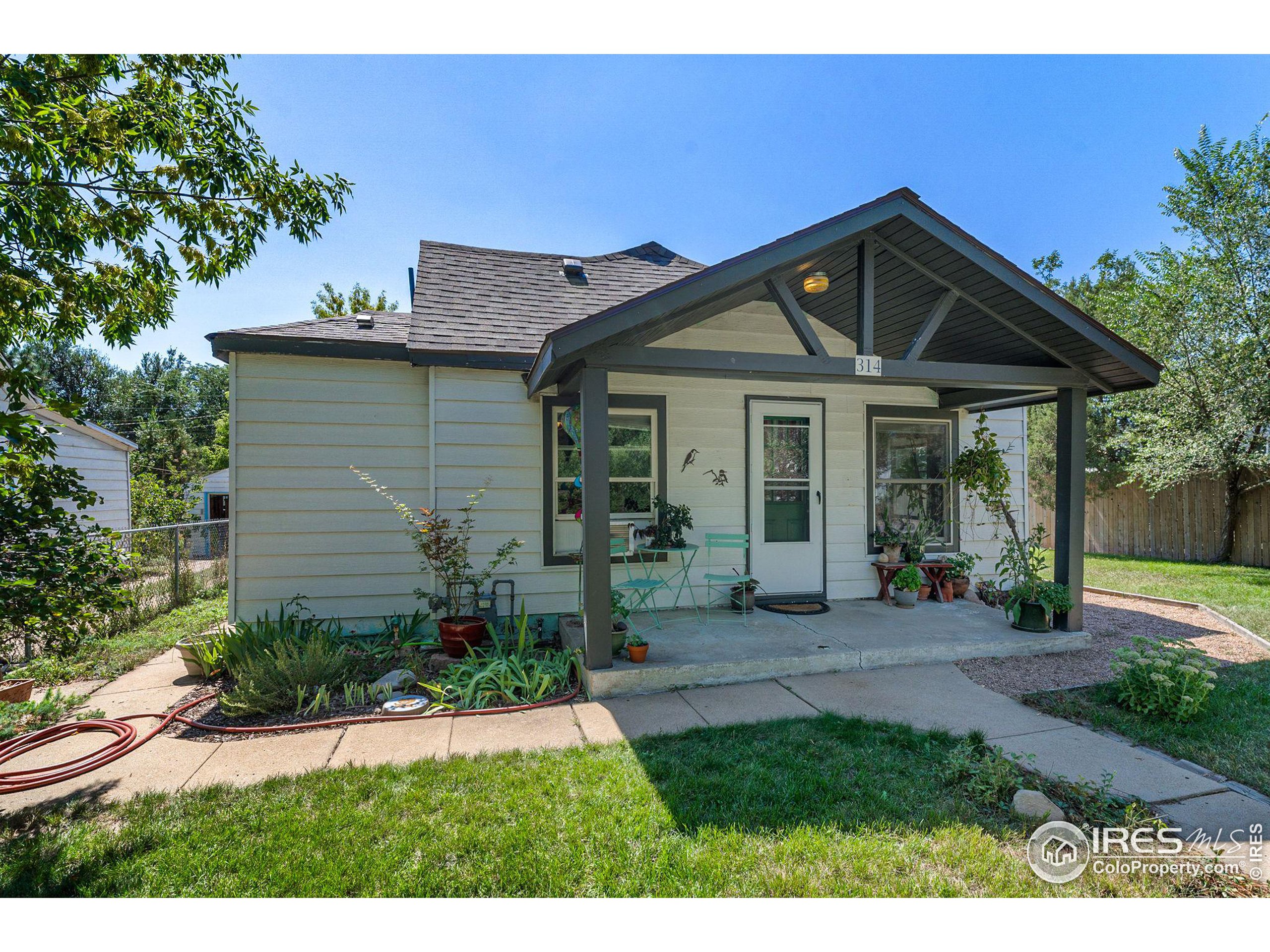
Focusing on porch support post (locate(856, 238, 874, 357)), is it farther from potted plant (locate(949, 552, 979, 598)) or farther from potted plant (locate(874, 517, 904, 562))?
potted plant (locate(949, 552, 979, 598))

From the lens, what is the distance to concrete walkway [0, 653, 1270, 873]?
2883 mm

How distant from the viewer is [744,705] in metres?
3.98

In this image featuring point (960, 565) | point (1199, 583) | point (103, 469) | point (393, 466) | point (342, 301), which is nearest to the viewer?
point (393, 466)

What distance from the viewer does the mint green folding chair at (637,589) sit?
5121 mm

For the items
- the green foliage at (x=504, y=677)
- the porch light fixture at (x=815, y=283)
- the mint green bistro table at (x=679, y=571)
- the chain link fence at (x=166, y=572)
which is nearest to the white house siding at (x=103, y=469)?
the chain link fence at (x=166, y=572)

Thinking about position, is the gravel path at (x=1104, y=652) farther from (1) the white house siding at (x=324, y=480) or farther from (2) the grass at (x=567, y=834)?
(1) the white house siding at (x=324, y=480)

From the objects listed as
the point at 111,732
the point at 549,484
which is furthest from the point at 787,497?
the point at 111,732

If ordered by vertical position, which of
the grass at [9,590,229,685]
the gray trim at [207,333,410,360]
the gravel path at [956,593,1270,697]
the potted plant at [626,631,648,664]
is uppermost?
the gray trim at [207,333,410,360]

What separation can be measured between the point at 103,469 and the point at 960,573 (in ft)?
50.2

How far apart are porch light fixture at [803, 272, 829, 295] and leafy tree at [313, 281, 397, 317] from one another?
65.6 ft

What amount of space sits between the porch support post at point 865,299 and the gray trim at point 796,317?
1.14ft

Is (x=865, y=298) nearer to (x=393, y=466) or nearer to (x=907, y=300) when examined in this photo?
(x=907, y=300)

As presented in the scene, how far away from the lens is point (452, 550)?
506 cm

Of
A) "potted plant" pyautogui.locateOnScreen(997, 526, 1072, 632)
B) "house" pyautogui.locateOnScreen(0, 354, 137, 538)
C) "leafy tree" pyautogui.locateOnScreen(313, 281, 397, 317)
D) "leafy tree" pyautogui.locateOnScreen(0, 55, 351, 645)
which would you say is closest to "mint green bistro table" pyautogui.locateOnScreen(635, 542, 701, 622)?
"potted plant" pyautogui.locateOnScreen(997, 526, 1072, 632)
